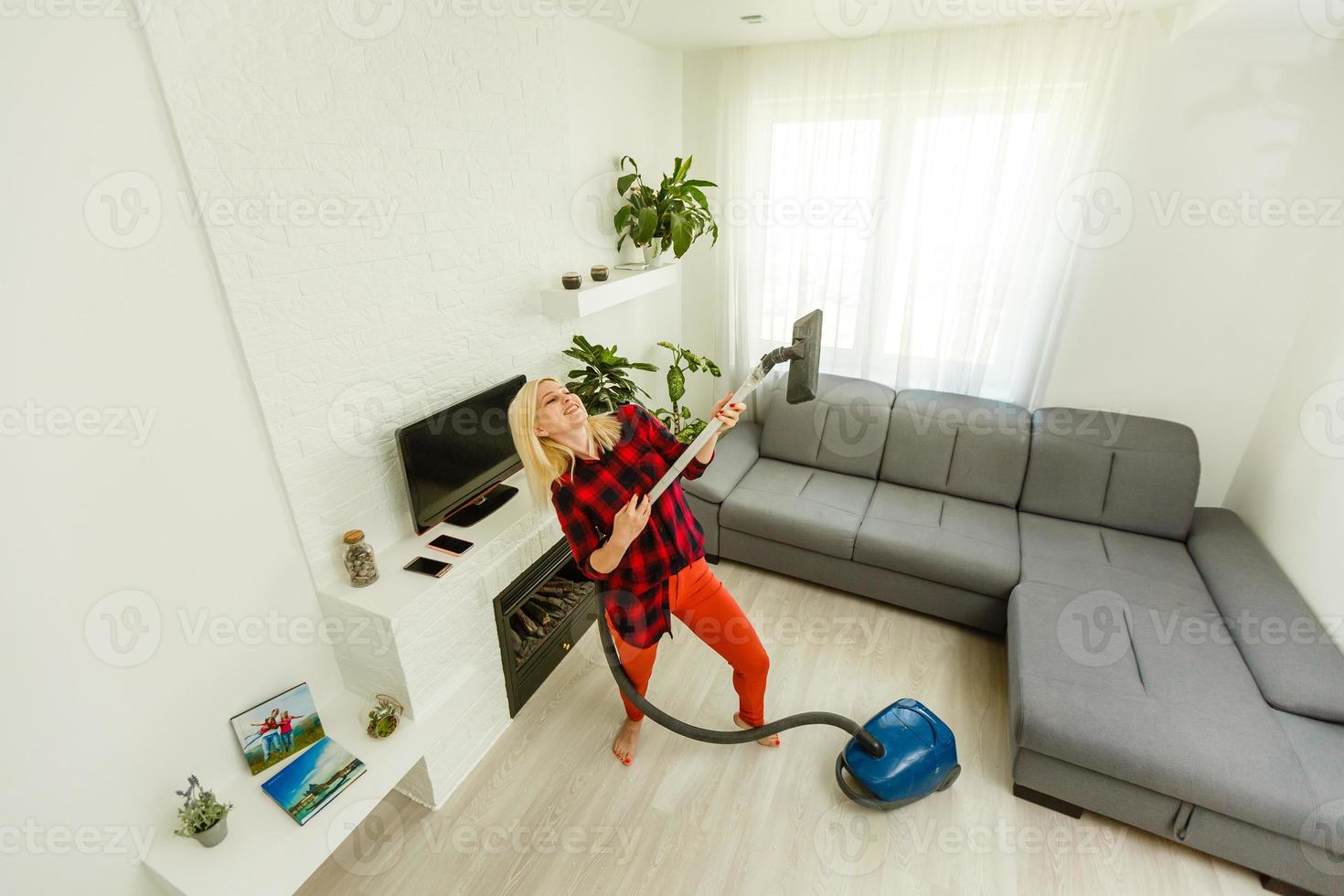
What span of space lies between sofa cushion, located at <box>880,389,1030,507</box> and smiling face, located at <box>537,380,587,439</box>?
6.62ft

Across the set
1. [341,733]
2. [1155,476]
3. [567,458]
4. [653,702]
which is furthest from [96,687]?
[1155,476]

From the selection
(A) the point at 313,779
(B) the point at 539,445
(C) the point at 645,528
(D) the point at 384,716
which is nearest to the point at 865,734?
(C) the point at 645,528

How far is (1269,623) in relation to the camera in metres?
2.09

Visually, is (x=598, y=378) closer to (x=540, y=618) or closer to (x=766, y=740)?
(x=540, y=618)

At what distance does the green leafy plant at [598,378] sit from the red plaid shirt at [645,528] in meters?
0.86

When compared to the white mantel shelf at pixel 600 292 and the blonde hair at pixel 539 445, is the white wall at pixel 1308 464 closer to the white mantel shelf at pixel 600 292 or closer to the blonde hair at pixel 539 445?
the blonde hair at pixel 539 445

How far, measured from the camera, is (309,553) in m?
1.78

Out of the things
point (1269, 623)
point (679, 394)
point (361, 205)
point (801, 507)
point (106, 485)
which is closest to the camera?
point (106, 485)

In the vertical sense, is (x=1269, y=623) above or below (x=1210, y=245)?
below

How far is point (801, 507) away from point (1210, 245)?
83.1 inches

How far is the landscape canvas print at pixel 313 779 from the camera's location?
1609 mm

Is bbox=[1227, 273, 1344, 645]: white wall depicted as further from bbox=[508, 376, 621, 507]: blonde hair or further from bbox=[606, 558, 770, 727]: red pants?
bbox=[508, 376, 621, 507]: blonde hair

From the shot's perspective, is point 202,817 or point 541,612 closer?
point 202,817

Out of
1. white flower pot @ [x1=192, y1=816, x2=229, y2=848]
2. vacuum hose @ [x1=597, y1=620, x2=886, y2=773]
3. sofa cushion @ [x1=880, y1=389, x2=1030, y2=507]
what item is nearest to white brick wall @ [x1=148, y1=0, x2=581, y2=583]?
white flower pot @ [x1=192, y1=816, x2=229, y2=848]
